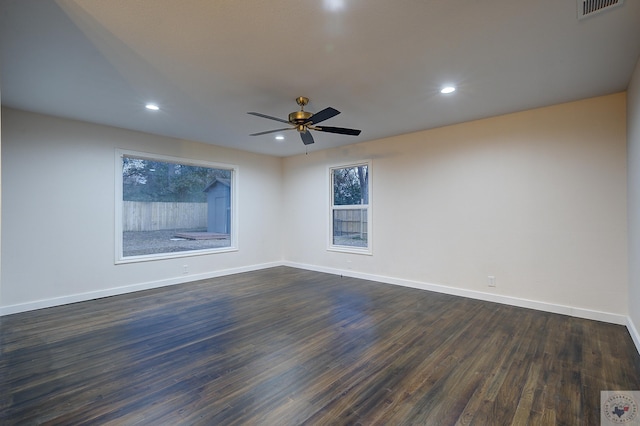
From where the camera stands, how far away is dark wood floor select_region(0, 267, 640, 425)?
6.16 ft

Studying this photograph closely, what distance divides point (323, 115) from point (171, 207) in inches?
152

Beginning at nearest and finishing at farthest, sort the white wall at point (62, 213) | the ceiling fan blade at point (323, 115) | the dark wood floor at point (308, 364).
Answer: the dark wood floor at point (308, 364), the ceiling fan blade at point (323, 115), the white wall at point (62, 213)

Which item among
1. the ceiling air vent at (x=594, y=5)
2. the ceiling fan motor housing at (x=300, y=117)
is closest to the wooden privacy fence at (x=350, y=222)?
→ the ceiling fan motor housing at (x=300, y=117)

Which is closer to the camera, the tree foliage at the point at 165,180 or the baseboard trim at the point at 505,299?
the baseboard trim at the point at 505,299

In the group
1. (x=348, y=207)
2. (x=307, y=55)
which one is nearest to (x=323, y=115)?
(x=307, y=55)

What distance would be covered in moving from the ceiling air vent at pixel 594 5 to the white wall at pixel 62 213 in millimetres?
5510

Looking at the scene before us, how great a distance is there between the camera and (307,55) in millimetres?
2529

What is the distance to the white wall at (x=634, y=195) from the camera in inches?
107

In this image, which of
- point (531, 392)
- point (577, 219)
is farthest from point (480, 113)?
point (531, 392)

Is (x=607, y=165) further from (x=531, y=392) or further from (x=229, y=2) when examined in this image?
(x=229, y=2)

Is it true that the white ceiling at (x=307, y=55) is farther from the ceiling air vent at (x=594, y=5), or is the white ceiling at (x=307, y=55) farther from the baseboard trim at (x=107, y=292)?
the baseboard trim at (x=107, y=292)

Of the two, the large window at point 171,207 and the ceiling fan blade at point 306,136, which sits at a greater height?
the ceiling fan blade at point 306,136

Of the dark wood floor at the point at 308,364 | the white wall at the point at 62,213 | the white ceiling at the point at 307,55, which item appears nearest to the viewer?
the dark wood floor at the point at 308,364

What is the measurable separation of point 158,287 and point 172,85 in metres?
3.47
